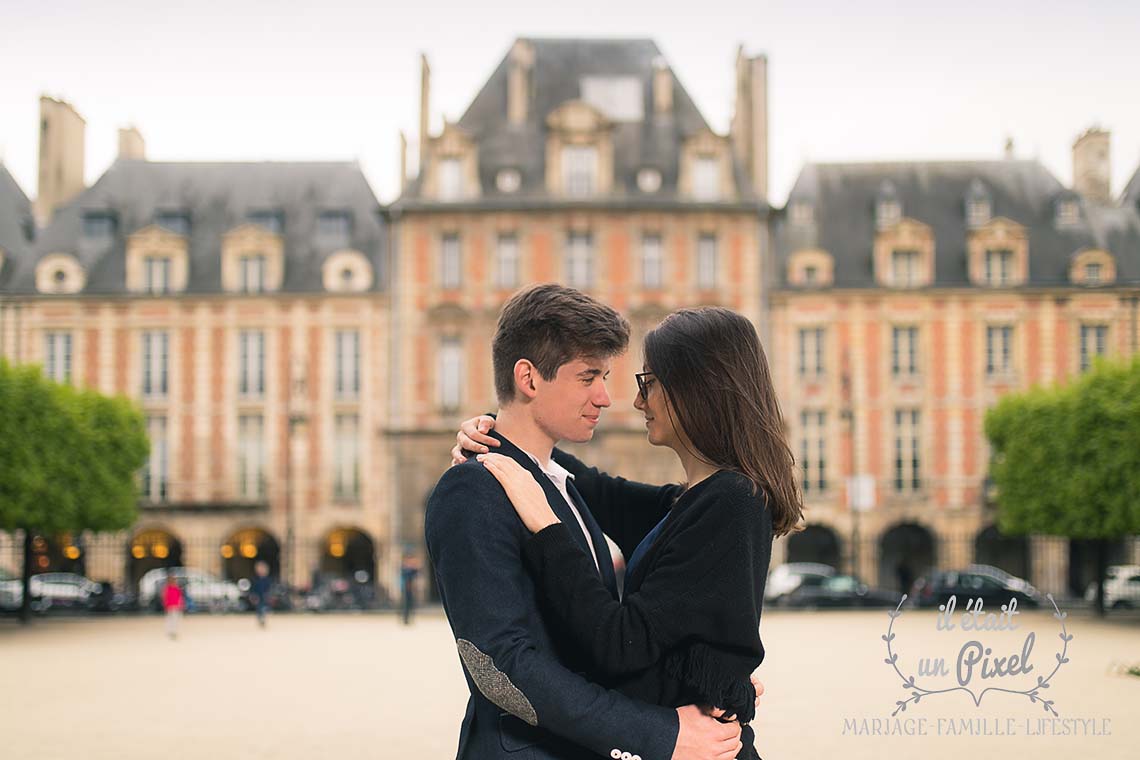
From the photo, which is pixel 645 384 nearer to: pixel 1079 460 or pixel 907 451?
pixel 1079 460

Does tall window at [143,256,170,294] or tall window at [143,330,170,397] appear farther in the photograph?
tall window at [143,256,170,294]

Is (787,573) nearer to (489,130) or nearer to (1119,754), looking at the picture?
(489,130)

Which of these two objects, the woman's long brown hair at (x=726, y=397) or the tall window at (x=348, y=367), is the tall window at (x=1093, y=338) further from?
the woman's long brown hair at (x=726, y=397)

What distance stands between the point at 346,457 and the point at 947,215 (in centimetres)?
2005

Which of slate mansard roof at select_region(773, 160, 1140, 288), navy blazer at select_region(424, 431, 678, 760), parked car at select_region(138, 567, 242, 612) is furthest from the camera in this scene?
slate mansard roof at select_region(773, 160, 1140, 288)

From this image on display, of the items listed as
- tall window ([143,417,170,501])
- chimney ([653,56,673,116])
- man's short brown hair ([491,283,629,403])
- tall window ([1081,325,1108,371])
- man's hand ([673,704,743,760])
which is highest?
chimney ([653,56,673,116])

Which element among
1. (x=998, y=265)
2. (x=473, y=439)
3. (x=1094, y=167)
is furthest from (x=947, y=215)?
(x=473, y=439)

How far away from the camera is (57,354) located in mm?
38719

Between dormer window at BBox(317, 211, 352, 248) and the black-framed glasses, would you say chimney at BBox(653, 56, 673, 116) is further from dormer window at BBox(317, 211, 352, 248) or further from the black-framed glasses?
the black-framed glasses

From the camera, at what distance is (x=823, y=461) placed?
38.3 m

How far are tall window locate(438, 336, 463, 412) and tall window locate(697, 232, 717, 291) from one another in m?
7.19

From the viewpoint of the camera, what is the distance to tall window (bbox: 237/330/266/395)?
38781mm

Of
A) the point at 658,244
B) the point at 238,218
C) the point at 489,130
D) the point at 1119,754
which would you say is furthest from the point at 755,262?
the point at 1119,754

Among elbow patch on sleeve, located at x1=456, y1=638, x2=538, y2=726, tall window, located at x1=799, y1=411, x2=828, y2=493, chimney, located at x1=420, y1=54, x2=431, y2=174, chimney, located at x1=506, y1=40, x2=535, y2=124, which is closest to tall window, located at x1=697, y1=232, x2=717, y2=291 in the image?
tall window, located at x1=799, y1=411, x2=828, y2=493
